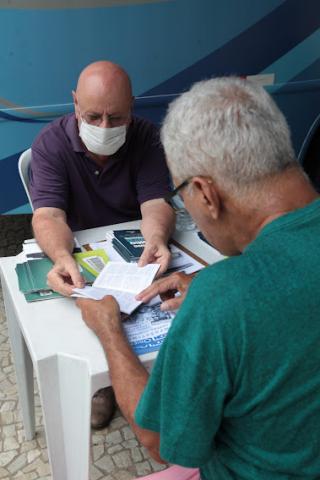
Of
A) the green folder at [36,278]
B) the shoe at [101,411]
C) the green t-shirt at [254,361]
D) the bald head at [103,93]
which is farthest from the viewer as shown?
the shoe at [101,411]

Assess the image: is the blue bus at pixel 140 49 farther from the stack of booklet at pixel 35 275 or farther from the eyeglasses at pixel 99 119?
the stack of booklet at pixel 35 275

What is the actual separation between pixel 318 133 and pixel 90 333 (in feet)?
9.42

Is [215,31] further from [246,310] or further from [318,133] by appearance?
[246,310]

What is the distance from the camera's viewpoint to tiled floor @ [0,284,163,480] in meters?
1.95

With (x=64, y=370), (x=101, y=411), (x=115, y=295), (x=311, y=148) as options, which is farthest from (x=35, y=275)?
(x=311, y=148)

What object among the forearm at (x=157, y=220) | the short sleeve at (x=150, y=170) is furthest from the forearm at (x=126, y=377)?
the short sleeve at (x=150, y=170)

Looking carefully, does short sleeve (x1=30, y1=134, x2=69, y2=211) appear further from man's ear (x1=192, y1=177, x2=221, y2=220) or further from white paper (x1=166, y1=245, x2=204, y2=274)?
man's ear (x1=192, y1=177, x2=221, y2=220)

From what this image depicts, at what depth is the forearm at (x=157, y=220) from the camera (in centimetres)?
188

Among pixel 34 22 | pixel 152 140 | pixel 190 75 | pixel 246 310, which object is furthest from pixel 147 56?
pixel 246 310

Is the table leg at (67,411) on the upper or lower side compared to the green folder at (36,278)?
lower

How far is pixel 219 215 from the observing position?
99 centimetres

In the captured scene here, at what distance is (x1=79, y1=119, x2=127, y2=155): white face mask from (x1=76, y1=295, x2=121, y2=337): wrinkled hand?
2.84ft

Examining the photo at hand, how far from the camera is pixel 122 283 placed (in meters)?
1.56

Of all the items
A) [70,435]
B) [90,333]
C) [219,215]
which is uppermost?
[219,215]
